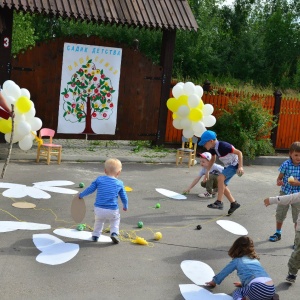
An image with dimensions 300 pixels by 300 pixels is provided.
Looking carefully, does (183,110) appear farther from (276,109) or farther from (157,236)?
(157,236)

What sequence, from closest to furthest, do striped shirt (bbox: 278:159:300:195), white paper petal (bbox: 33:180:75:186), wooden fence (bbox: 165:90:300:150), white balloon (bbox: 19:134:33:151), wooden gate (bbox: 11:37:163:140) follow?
striped shirt (bbox: 278:159:300:195), white paper petal (bbox: 33:180:75:186), white balloon (bbox: 19:134:33:151), wooden gate (bbox: 11:37:163:140), wooden fence (bbox: 165:90:300:150)

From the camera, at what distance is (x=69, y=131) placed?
15.1 m

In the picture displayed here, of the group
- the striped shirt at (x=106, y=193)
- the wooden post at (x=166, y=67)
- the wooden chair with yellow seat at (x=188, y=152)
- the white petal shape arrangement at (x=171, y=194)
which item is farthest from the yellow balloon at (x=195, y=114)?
the striped shirt at (x=106, y=193)

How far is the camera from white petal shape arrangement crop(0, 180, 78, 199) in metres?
10.9

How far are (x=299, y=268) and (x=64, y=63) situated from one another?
8.60 m

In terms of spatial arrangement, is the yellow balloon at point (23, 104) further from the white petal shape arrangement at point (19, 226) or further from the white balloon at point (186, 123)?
the white petal shape arrangement at point (19, 226)

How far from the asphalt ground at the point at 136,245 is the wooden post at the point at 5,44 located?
168 cm

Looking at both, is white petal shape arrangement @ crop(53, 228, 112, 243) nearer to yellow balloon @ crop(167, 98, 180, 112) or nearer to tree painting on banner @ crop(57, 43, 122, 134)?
yellow balloon @ crop(167, 98, 180, 112)

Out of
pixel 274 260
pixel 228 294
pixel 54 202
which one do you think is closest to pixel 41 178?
pixel 54 202

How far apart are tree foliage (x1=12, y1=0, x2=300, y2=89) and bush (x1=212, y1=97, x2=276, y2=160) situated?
19151mm

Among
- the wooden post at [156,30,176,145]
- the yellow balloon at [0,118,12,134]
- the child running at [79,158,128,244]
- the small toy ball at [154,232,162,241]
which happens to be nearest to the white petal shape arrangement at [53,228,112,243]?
the child running at [79,158,128,244]

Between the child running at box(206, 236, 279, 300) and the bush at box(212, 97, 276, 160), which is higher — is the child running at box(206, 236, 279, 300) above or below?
below

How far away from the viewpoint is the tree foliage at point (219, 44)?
125ft

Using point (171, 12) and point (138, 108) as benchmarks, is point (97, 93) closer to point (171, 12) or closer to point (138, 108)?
point (138, 108)
